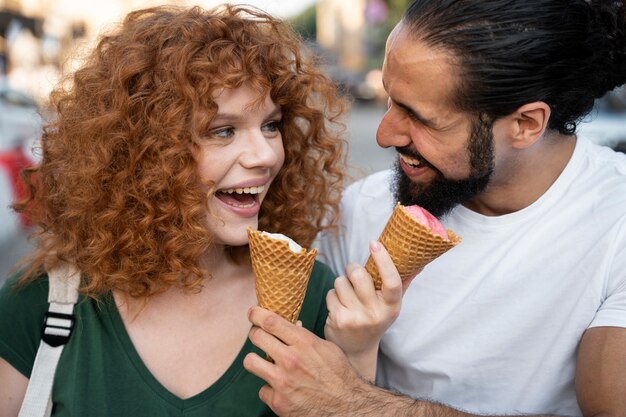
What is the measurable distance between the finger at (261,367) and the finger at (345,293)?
0.30 metres

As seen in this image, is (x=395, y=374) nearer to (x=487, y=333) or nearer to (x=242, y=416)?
(x=487, y=333)

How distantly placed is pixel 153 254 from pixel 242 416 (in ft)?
2.11

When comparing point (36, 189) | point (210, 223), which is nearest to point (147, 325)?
point (210, 223)

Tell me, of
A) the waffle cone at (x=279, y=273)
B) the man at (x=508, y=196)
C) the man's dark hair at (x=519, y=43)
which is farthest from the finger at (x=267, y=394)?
the man's dark hair at (x=519, y=43)

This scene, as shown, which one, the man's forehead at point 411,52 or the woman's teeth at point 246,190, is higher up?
the man's forehead at point 411,52

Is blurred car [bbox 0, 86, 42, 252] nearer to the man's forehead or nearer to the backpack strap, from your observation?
the backpack strap

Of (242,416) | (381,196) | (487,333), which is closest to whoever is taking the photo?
(242,416)

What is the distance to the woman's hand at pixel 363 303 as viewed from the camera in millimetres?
2098

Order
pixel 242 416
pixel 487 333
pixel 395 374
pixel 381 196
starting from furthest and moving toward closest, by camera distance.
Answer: pixel 381 196 → pixel 395 374 → pixel 487 333 → pixel 242 416

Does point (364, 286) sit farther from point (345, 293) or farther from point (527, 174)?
point (527, 174)

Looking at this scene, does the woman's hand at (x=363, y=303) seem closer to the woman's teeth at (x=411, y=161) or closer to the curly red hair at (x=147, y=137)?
the curly red hair at (x=147, y=137)

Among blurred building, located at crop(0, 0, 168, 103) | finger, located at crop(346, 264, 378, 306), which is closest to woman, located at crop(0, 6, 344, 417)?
finger, located at crop(346, 264, 378, 306)

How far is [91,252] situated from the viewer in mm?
2355

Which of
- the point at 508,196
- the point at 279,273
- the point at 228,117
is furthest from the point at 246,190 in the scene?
the point at 508,196
